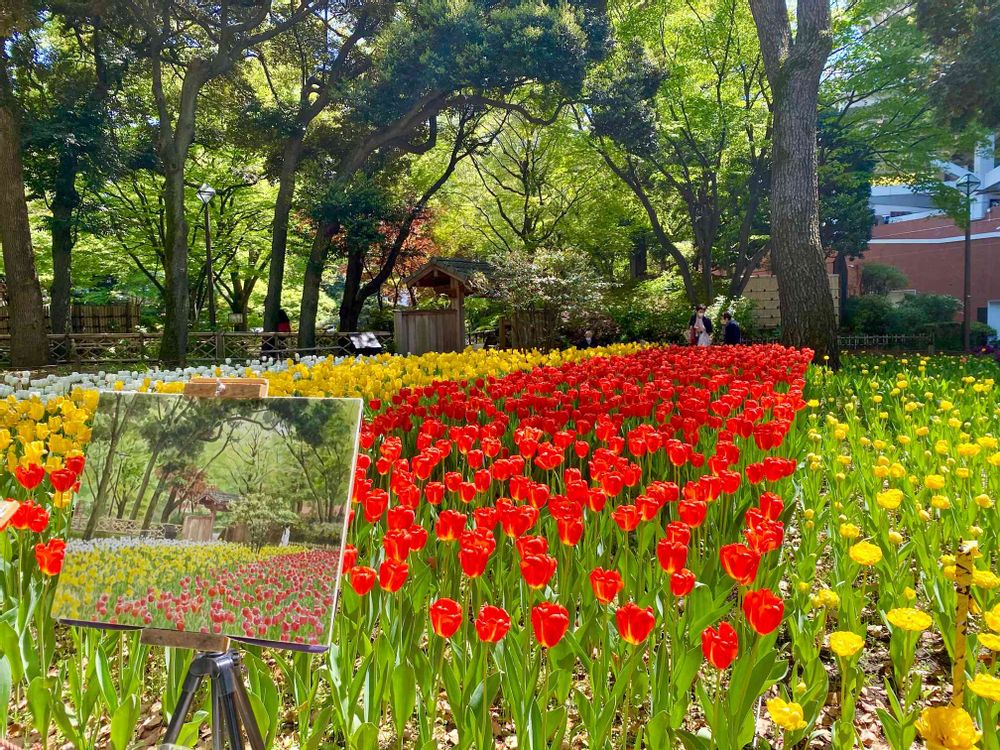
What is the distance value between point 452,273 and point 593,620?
58.0ft

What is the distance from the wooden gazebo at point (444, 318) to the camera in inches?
770

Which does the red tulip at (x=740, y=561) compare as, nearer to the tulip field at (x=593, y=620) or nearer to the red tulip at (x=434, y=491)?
the tulip field at (x=593, y=620)

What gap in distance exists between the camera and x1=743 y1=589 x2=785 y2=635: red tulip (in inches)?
69.2

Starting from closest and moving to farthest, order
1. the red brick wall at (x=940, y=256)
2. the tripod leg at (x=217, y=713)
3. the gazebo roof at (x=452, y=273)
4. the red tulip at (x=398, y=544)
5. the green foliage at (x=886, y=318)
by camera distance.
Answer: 1. the tripod leg at (x=217, y=713)
2. the red tulip at (x=398, y=544)
3. the gazebo roof at (x=452, y=273)
4. the green foliage at (x=886, y=318)
5. the red brick wall at (x=940, y=256)

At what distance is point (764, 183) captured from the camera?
72.3 ft

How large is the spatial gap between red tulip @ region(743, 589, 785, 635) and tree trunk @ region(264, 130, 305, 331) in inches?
782

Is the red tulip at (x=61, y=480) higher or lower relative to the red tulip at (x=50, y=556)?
higher

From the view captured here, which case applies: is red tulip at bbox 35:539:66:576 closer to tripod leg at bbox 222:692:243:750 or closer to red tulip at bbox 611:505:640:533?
tripod leg at bbox 222:692:243:750

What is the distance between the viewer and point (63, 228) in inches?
752

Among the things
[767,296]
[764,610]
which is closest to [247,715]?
[764,610]

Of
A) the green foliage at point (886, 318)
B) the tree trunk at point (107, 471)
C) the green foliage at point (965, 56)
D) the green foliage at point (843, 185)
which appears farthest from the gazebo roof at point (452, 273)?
the tree trunk at point (107, 471)

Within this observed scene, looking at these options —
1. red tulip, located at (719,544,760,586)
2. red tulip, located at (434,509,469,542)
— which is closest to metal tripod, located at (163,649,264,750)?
red tulip, located at (434,509,469,542)

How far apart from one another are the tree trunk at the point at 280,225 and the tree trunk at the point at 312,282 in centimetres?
76

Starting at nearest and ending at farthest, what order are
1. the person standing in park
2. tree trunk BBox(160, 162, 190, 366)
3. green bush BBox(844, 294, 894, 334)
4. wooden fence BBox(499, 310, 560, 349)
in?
the person standing in park < tree trunk BBox(160, 162, 190, 366) < wooden fence BBox(499, 310, 560, 349) < green bush BBox(844, 294, 894, 334)
